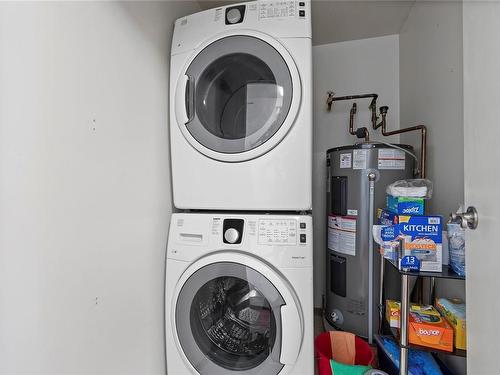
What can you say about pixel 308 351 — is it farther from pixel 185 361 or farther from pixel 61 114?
pixel 61 114

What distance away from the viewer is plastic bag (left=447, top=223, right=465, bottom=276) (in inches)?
32.0

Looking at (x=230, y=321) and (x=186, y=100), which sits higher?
(x=186, y=100)

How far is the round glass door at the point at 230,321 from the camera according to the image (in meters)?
1.01

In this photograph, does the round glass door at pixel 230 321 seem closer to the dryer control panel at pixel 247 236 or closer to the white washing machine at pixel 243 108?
the dryer control panel at pixel 247 236

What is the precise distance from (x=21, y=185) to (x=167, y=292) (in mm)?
706

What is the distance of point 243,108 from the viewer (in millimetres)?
1203

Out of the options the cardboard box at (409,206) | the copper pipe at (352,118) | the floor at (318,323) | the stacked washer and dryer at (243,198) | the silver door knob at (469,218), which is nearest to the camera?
the silver door knob at (469,218)

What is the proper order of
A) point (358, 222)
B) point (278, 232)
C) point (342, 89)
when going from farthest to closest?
point (342, 89)
point (358, 222)
point (278, 232)

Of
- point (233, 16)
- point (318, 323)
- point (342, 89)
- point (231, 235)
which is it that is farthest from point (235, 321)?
point (342, 89)

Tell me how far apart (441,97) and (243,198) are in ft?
3.25

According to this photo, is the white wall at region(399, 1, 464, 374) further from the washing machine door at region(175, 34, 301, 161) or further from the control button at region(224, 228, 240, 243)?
the control button at region(224, 228, 240, 243)

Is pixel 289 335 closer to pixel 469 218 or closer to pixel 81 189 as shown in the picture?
pixel 469 218

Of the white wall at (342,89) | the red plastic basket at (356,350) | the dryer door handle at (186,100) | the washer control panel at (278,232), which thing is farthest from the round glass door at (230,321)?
the white wall at (342,89)

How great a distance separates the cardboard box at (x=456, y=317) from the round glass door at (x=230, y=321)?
0.55m
